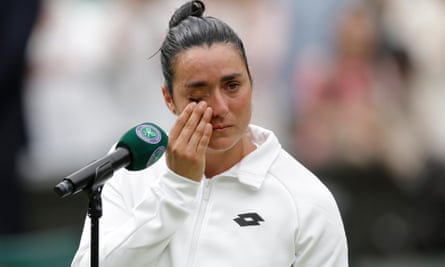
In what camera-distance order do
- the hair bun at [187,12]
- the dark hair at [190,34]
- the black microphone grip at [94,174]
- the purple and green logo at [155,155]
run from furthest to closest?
the hair bun at [187,12]
the dark hair at [190,34]
the purple and green logo at [155,155]
the black microphone grip at [94,174]

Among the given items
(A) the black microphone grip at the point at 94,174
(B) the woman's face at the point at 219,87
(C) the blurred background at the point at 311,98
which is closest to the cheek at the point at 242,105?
(B) the woman's face at the point at 219,87

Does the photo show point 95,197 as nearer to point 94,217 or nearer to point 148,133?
point 94,217

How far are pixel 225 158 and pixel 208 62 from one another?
15.2 inches

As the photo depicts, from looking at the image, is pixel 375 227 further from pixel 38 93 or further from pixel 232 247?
pixel 232 247

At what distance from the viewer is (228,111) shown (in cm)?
412

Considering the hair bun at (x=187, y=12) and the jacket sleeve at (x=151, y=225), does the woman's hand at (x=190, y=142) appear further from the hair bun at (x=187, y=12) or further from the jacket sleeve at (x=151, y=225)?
the hair bun at (x=187, y=12)

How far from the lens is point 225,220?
13.9 ft

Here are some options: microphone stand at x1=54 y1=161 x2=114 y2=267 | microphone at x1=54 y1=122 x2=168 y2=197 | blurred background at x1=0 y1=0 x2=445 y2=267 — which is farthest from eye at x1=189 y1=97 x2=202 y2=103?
blurred background at x1=0 y1=0 x2=445 y2=267

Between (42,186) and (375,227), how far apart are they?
8.10ft

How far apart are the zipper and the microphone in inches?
15.1

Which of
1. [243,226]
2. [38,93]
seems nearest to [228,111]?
[243,226]

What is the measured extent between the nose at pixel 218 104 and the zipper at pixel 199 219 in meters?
0.30

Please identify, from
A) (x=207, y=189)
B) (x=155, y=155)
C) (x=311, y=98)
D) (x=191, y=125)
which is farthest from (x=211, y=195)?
(x=311, y=98)

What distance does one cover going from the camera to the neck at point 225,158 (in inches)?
171
